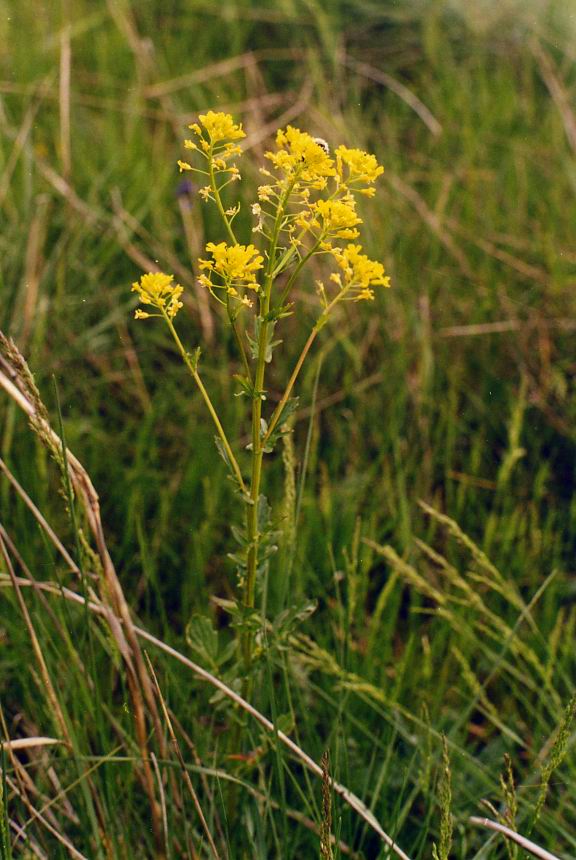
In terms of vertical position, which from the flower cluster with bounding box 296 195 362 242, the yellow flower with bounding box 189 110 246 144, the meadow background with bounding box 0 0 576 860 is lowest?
the meadow background with bounding box 0 0 576 860

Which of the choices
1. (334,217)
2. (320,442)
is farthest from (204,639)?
(320,442)

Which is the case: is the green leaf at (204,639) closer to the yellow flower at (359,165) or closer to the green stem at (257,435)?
the green stem at (257,435)

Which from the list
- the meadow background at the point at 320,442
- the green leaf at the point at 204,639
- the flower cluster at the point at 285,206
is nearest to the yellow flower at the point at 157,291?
the flower cluster at the point at 285,206

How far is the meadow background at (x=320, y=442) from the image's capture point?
124 cm

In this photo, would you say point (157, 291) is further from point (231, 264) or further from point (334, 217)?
point (334, 217)

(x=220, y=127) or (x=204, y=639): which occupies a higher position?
(x=220, y=127)

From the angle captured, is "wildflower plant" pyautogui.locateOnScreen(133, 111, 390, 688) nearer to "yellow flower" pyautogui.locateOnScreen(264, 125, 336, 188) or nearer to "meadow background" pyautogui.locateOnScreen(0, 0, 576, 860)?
"yellow flower" pyautogui.locateOnScreen(264, 125, 336, 188)

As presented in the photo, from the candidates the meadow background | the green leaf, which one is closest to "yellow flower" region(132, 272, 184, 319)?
the meadow background

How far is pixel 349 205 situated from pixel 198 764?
77 cm

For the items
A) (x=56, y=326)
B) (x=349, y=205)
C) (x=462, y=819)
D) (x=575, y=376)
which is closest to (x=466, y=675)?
(x=462, y=819)

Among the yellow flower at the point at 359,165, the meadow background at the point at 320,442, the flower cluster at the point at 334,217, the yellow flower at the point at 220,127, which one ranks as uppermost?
the yellow flower at the point at 220,127

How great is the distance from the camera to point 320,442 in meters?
2.06

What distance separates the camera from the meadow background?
1.24 m

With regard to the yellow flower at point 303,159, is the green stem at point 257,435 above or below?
below
